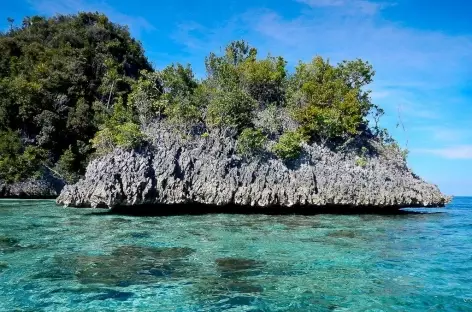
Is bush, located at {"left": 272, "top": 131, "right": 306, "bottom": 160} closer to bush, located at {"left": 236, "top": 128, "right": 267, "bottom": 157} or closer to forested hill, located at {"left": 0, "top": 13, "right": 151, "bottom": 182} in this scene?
bush, located at {"left": 236, "top": 128, "right": 267, "bottom": 157}

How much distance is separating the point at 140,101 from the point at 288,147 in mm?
7368

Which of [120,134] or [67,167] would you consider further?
[67,167]

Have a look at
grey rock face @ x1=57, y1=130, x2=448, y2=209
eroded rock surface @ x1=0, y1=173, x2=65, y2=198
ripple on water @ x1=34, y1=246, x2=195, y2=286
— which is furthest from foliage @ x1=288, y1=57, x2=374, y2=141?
eroded rock surface @ x1=0, y1=173, x2=65, y2=198

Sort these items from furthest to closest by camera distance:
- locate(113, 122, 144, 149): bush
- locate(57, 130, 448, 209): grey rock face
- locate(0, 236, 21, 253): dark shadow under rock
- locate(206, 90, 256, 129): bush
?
locate(206, 90, 256, 129): bush, locate(113, 122, 144, 149): bush, locate(57, 130, 448, 209): grey rock face, locate(0, 236, 21, 253): dark shadow under rock

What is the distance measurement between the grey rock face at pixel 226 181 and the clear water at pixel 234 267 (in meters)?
2.86

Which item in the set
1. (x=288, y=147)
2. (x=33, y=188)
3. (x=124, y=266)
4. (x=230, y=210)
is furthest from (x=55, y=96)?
(x=124, y=266)

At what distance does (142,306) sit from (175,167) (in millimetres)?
10573

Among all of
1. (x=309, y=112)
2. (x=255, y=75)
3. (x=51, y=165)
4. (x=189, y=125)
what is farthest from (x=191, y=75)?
(x=51, y=165)

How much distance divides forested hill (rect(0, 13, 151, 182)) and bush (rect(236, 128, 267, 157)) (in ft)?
48.4

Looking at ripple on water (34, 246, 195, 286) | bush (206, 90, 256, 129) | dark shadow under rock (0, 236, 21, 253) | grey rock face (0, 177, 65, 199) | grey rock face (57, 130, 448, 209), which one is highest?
bush (206, 90, 256, 129)

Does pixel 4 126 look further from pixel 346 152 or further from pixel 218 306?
pixel 218 306

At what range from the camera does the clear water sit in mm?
5375

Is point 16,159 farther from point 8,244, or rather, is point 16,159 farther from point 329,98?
point 329,98

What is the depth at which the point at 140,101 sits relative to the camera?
58.3 ft
